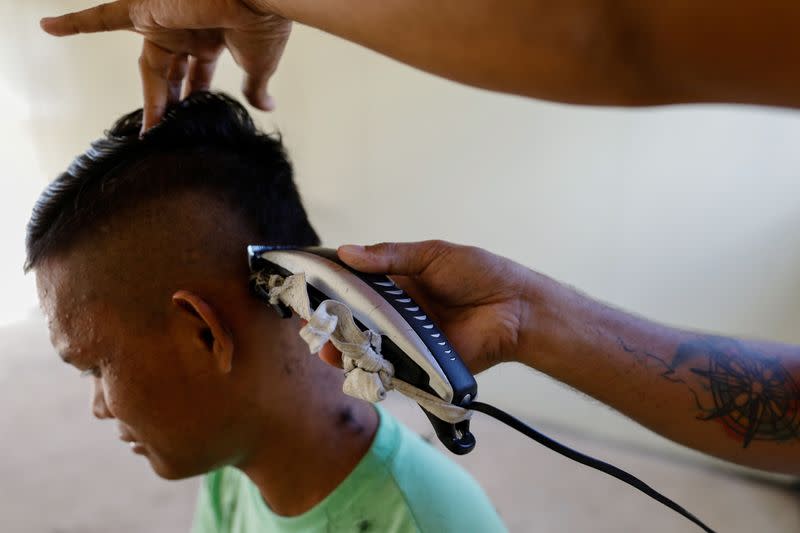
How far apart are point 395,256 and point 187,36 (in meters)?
0.35

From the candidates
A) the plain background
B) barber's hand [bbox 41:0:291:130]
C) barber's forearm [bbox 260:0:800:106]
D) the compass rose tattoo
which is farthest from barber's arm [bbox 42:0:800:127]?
the plain background

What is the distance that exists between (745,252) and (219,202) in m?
1.13

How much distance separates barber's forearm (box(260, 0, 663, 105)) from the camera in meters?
0.30

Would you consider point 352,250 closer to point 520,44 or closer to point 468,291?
point 468,291

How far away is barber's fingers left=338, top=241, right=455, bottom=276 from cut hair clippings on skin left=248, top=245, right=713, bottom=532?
0.02 m

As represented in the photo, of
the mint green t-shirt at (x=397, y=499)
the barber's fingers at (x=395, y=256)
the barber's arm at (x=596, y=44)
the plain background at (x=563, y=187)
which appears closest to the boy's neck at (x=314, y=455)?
the mint green t-shirt at (x=397, y=499)

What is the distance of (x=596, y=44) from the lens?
30cm

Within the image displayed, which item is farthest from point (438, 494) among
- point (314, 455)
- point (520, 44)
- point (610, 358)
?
point (520, 44)

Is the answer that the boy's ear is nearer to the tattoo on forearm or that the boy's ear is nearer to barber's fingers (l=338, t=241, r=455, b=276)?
barber's fingers (l=338, t=241, r=455, b=276)

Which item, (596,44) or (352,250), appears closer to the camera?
(596,44)

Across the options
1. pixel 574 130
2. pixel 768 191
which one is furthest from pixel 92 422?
pixel 768 191

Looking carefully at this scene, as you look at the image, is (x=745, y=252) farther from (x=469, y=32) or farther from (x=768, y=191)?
(x=469, y=32)

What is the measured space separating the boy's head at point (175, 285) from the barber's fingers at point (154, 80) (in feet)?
0.06

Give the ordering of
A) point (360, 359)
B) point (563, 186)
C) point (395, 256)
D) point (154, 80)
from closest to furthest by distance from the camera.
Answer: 1. point (360, 359)
2. point (395, 256)
3. point (154, 80)
4. point (563, 186)
